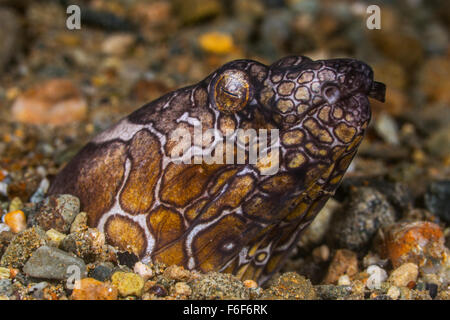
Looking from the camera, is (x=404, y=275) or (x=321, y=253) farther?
(x=321, y=253)

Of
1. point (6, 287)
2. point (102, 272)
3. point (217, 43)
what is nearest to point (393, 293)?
point (102, 272)

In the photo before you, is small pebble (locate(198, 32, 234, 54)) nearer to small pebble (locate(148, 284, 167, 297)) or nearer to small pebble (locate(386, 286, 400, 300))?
small pebble (locate(386, 286, 400, 300))

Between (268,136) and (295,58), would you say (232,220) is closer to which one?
(268,136)

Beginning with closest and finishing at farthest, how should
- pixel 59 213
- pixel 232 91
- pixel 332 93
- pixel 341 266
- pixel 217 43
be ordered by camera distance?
pixel 332 93
pixel 232 91
pixel 59 213
pixel 341 266
pixel 217 43

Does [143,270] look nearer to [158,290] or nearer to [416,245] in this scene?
[158,290]
